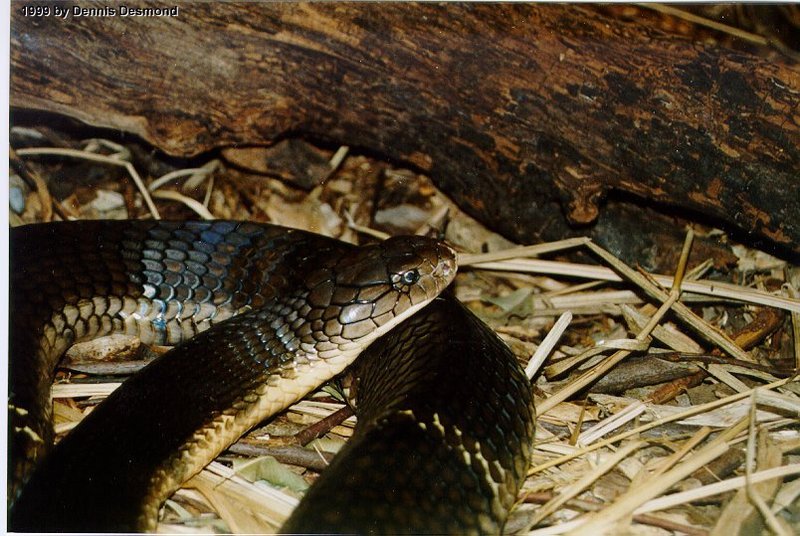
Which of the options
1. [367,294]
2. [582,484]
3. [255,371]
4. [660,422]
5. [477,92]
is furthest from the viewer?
[477,92]

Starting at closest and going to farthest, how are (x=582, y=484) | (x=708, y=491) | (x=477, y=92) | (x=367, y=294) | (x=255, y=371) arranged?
(x=708, y=491) < (x=582, y=484) < (x=255, y=371) < (x=367, y=294) < (x=477, y=92)

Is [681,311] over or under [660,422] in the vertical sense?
A: over

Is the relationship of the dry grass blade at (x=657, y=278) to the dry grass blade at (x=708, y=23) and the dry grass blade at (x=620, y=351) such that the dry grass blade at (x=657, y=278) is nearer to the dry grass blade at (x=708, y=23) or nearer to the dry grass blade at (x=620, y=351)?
the dry grass blade at (x=620, y=351)

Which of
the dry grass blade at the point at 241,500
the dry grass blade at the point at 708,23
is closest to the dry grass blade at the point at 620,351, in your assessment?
the dry grass blade at the point at 708,23

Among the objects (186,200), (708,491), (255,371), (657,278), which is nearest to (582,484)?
(708,491)

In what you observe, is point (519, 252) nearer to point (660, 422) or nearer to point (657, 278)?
point (657, 278)

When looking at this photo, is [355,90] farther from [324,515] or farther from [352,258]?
[324,515]

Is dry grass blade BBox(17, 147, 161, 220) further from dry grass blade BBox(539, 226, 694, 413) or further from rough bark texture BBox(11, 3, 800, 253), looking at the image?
dry grass blade BBox(539, 226, 694, 413)
